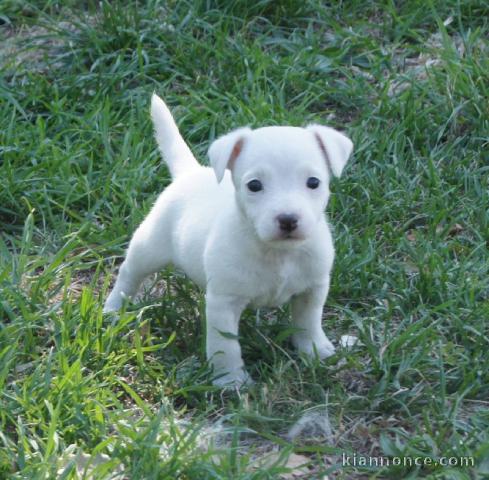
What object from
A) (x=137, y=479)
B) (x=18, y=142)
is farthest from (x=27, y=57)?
(x=137, y=479)

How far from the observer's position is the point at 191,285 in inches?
196

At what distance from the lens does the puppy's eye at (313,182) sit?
4059 mm

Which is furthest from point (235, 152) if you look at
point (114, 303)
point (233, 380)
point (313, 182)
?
point (114, 303)

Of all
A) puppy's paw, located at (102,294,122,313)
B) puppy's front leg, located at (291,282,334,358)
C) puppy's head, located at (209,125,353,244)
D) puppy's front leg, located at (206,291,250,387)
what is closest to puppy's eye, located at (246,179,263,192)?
puppy's head, located at (209,125,353,244)

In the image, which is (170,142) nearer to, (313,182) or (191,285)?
(191,285)

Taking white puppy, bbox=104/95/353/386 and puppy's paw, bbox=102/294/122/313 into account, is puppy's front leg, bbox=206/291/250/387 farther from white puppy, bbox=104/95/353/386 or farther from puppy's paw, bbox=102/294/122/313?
puppy's paw, bbox=102/294/122/313

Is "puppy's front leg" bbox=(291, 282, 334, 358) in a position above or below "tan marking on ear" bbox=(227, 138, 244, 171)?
below

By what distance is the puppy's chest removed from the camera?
4273 millimetres

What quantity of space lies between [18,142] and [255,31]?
1894 millimetres

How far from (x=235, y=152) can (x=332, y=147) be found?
0.38 m

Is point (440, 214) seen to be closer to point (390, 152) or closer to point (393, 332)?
point (390, 152)

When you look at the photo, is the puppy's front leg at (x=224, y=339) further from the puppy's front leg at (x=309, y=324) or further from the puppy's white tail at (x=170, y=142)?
the puppy's white tail at (x=170, y=142)

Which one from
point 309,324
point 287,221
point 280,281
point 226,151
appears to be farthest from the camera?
point 309,324

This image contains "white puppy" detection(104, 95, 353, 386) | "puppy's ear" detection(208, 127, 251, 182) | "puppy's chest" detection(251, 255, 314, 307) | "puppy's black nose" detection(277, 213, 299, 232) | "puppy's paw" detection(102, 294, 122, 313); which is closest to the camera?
"puppy's black nose" detection(277, 213, 299, 232)
